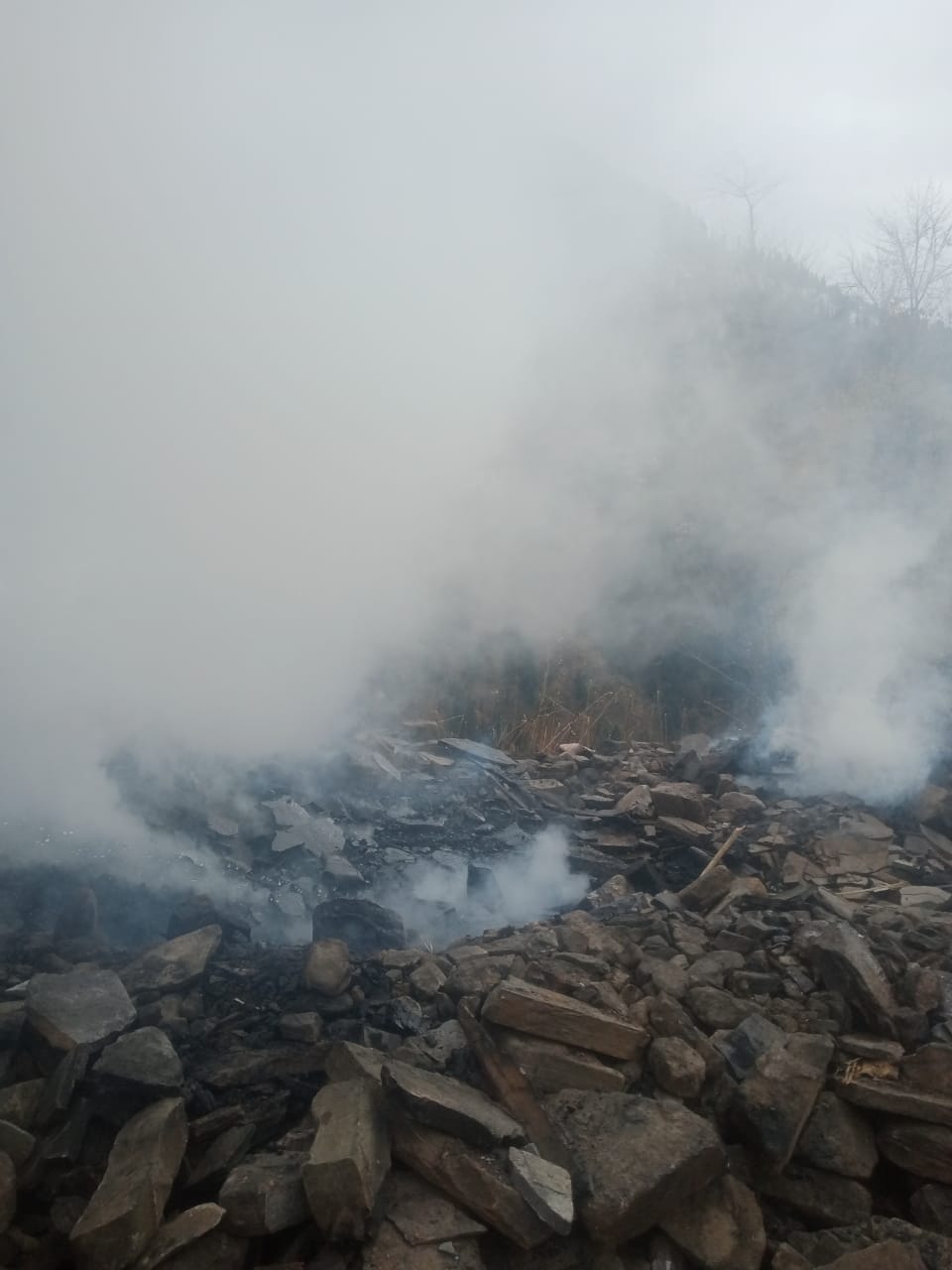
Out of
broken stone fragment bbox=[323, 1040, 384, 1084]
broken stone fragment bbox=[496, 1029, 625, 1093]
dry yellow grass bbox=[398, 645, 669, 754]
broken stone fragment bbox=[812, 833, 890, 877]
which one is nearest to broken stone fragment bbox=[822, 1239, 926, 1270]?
broken stone fragment bbox=[496, 1029, 625, 1093]

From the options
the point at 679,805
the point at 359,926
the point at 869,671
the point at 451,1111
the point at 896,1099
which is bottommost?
the point at 359,926

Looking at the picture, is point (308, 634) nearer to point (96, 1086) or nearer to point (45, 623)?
point (45, 623)

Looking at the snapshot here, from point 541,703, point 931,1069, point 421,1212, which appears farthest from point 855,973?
point 541,703

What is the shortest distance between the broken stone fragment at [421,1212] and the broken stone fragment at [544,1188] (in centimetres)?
17

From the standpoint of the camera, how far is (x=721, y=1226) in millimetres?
2361

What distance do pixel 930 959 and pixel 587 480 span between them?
907 cm

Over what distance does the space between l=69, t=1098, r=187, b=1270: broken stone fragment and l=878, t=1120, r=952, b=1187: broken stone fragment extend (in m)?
2.35

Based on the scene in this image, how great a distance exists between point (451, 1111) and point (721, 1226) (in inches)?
34.7

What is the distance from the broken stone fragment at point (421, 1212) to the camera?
7.34 feet

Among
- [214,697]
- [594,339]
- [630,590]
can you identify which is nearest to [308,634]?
[214,697]

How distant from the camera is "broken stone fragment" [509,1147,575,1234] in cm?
221

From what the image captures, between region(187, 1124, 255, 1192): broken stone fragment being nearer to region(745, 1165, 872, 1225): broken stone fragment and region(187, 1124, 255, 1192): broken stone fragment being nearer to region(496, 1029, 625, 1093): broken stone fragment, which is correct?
region(496, 1029, 625, 1093): broken stone fragment

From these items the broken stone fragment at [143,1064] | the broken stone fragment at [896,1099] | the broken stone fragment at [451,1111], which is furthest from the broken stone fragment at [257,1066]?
the broken stone fragment at [896,1099]

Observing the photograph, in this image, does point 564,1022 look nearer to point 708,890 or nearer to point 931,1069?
point 931,1069
